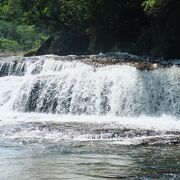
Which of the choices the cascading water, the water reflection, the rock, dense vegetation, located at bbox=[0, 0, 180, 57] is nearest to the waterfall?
the cascading water

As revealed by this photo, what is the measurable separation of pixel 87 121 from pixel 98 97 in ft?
12.0

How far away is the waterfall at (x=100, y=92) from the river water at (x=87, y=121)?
0.05m

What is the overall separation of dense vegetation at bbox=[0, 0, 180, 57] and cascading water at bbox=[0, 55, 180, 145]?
5.75 meters

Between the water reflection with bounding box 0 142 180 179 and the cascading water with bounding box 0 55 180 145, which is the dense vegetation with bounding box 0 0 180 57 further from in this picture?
the water reflection with bounding box 0 142 180 179

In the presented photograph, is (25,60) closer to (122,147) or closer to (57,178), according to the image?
(122,147)

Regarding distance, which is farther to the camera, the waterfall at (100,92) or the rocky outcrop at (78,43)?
the rocky outcrop at (78,43)

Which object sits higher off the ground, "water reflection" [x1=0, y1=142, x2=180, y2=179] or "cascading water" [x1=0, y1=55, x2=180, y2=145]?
"cascading water" [x1=0, y1=55, x2=180, y2=145]

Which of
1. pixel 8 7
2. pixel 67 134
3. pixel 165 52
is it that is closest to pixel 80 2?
pixel 165 52

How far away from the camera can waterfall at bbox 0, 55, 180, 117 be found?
78.0 feet

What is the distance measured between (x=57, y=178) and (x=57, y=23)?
36153 millimetres

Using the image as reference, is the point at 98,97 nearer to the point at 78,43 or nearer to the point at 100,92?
the point at 100,92

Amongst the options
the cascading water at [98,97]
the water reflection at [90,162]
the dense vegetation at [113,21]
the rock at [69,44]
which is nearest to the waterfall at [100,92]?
the cascading water at [98,97]

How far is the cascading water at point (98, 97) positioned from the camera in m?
22.7

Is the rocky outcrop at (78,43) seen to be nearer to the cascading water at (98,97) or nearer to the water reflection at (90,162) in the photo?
the cascading water at (98,97)
